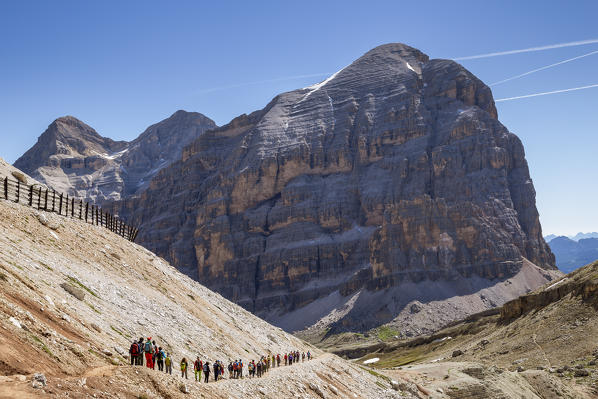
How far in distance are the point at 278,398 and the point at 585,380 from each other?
4900cm

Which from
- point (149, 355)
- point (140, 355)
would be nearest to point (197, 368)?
point (149, 355)

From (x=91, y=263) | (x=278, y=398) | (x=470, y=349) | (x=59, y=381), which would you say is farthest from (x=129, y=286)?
(x=470, y=349)

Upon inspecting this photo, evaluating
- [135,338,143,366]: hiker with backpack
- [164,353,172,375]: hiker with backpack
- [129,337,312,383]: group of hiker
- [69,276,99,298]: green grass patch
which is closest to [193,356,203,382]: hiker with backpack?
[129,337,312,383]: group of hiker

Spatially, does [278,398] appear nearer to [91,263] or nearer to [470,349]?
[91,263]

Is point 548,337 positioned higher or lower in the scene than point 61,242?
lower

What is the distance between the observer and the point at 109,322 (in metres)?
38.0

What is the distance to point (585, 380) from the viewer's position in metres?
76.1

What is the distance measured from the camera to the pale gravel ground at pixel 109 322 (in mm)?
25781

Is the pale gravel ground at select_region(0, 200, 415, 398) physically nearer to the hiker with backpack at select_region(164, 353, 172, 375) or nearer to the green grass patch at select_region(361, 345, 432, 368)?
the hiker with backpack at select_region(164, 353, 172, 375)

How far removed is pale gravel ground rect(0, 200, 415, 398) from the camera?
2578 cm

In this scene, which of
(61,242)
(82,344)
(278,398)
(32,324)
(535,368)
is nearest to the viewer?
(32,324)

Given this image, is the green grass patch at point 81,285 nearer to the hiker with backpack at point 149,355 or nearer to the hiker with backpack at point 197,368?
the hiker with backpack at point 197,368

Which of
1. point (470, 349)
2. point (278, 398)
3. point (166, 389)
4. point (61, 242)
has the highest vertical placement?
point (61, 242)

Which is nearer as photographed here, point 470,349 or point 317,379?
point 317,379
